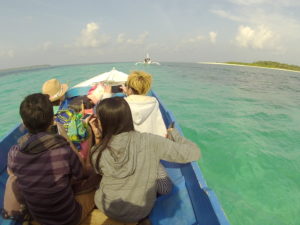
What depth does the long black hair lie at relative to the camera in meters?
1.42

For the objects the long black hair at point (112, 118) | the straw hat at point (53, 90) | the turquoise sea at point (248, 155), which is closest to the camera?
the long black hair at point (112, 118)

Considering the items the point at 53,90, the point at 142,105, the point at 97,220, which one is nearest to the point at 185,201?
the point at 97,220

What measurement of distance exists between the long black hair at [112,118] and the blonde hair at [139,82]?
3.38 ft

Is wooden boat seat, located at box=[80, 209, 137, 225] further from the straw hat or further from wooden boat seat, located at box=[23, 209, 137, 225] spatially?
the straw hat

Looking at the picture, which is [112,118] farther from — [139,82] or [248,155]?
[248,155]

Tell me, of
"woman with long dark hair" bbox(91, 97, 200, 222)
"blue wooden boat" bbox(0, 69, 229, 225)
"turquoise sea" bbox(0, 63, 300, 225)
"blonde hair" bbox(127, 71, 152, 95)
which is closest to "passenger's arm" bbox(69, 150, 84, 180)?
"woman with long dark hair" bbox(91, 97, 200, 222)

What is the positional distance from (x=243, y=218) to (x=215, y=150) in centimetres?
222

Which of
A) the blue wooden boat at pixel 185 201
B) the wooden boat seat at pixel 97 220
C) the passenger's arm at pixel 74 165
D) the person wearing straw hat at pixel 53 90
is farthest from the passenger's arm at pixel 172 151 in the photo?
the person wearing straw hat at pixel 53 90

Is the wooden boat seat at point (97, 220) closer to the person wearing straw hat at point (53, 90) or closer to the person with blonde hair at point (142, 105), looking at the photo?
the person with blonde hair at point (142, 105)

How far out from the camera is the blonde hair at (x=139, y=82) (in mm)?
2467

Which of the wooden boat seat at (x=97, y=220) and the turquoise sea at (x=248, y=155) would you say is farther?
the turquoise sea at (x=248, y=155)

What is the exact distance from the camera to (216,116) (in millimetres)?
8102

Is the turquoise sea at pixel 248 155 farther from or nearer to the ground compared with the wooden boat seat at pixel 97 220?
nearer to the ground

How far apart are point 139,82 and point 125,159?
1281 millimetres
